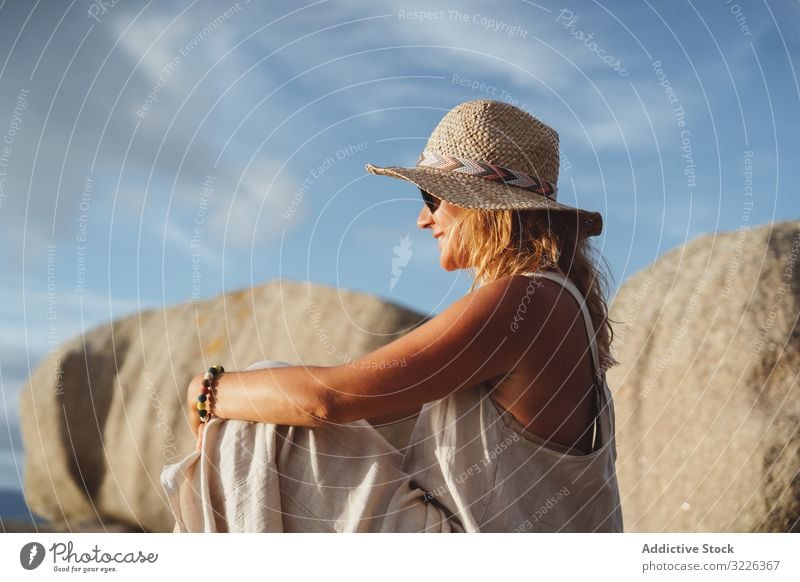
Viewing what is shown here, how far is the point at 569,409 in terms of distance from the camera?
1.82 meters

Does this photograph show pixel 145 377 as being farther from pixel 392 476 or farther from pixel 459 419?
pixel 459 419

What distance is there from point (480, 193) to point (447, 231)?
0.49 feet

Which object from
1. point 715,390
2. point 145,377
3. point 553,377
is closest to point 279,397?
point 553,377

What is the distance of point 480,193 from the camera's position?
1.93 meters

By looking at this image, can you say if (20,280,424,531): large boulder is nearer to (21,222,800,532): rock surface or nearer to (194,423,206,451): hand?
(21,222,800,532): rock surface

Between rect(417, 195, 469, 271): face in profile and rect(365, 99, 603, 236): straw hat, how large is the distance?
0.08 meters

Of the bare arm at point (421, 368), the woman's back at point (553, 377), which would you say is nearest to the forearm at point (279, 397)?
the bare arm at point (421, 368)

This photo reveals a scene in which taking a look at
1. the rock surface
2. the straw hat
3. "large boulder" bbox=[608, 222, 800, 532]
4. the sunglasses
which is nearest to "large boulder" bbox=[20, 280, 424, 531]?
the rock surface

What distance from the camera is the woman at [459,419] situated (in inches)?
67.7

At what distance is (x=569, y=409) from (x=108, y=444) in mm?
3586

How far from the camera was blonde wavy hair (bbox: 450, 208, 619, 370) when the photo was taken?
1904 mm

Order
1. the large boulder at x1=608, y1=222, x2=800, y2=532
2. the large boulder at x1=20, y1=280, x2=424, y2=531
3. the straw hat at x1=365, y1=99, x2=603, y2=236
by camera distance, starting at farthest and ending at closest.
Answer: the large boulder at x1=20, y1=280, x2=424, y2=531 → the large boulder at x1=608, y1=222, x2=800, y2=532 → the straw hat at x1=365, y1=99, x2=603, y2=236

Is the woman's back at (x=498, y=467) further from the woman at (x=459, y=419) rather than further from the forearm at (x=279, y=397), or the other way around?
the forearm at (x=279, y=397)
